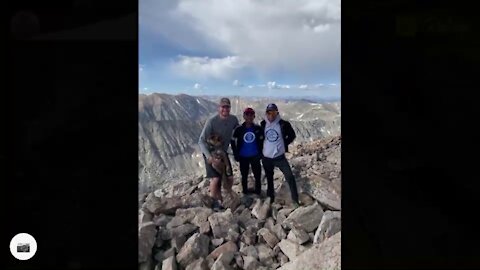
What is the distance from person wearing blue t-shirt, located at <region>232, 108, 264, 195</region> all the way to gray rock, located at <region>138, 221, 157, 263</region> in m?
0.53

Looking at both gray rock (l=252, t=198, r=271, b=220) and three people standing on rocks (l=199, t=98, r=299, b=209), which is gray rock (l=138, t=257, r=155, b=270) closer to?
three people standing on rocks (l=199, t=98, r=299, b=209)

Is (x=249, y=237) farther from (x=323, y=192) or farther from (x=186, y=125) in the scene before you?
(x=186, y=125)

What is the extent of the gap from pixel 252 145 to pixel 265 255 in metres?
0.58

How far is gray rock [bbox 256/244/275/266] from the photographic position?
6.73ft

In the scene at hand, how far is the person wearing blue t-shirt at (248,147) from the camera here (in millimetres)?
2074

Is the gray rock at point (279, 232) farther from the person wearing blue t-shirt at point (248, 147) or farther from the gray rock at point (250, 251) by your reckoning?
the person wearing blue t-shirt at point (248, 147)

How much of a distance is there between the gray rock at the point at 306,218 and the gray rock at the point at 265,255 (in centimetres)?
16

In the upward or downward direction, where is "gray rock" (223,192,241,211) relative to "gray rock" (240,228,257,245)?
upward

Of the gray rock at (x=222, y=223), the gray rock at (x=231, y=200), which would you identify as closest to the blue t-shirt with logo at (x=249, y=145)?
the gray rock at (x=231, y=200)
